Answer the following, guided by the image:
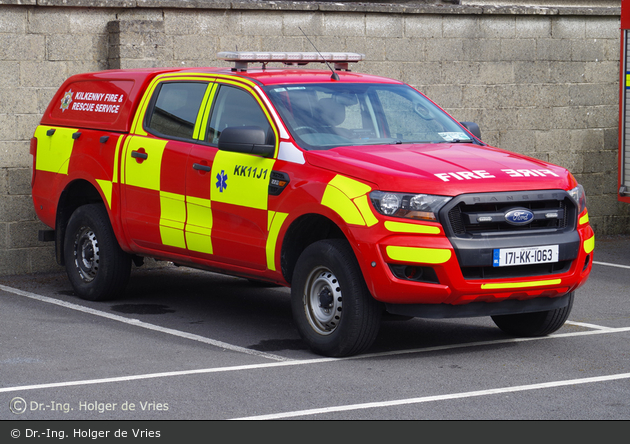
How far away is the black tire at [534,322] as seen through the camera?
289 inches

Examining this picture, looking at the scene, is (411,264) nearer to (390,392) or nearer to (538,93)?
(390,392)

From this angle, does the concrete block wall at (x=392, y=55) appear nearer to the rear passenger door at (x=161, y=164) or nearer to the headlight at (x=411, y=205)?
the rear passenger door at (x=161, y=164)

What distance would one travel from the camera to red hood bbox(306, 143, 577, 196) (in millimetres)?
6355

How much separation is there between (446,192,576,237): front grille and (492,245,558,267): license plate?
13 centimetres

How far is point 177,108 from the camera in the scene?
8086mm

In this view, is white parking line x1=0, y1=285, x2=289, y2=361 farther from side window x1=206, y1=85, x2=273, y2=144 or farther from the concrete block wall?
side window x1=206, y1=85, x2=273, y2=144

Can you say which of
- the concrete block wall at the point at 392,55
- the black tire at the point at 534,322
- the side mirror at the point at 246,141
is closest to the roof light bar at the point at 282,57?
the side mirror at the point at 246,141

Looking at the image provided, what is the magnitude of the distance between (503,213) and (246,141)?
72.1 inches

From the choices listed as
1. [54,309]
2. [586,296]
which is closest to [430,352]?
[586,296]

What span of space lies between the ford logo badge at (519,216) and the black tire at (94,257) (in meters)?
3.67

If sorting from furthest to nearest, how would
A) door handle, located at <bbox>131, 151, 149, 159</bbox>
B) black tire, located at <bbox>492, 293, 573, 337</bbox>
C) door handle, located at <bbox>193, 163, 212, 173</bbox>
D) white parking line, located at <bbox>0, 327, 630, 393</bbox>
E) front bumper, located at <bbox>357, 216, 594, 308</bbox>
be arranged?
door handle, located at <bbox>131, 151, 149, 159</bbox> < door handle, located at <bbox>193, 163, 212, 173</bbox> < black tire, located at <bbox>492, 293, 573, 337</bbox> < front bumper, located at <bbox>357, 216, 594, 308</bbox> < white parking line, located at <bbox>0, 327, 630, 393</bbox>

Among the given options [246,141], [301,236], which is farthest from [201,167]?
[301,236]

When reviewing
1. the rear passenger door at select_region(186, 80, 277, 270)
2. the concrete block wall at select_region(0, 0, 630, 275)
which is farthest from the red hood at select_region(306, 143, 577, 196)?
the concrete block wall at select_region(0, 0, 630, 275)

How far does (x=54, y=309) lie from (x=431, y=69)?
5.79 meters
